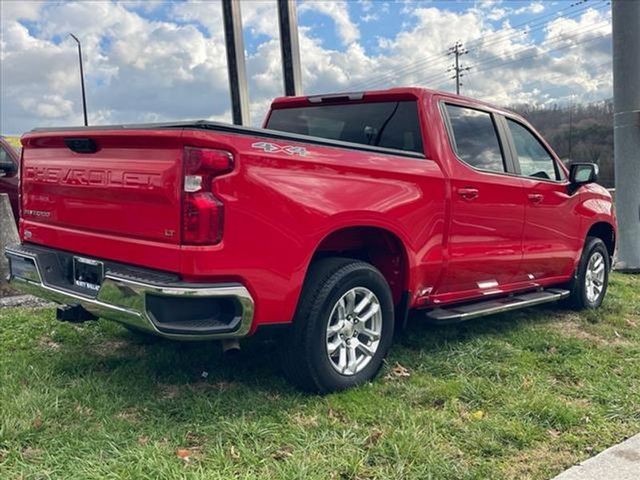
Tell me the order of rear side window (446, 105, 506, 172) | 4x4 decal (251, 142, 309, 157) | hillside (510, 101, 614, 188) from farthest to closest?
1. hillside (510, 101, 614, 188)
2. rear side window (446, 105, 506, 172)
3. 4x4 decal (251, 142, 309, 157)

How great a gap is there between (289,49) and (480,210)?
5.86m

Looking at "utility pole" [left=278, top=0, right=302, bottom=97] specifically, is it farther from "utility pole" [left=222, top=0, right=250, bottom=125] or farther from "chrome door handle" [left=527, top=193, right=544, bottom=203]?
"chrome door handle" [left=527, top=193, right=544, bottom=203]

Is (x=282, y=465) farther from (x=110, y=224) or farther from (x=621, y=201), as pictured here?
(x=621, y=201)

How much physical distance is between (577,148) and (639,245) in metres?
32.4

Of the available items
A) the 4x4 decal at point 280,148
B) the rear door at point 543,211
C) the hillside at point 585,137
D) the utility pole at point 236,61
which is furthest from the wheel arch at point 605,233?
the hillside at point 585,137

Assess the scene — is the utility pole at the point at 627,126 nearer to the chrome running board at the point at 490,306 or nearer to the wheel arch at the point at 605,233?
the wheel arch at the point at 605,233

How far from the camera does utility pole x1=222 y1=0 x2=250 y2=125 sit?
10250mm

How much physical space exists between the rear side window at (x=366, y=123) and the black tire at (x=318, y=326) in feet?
3.94

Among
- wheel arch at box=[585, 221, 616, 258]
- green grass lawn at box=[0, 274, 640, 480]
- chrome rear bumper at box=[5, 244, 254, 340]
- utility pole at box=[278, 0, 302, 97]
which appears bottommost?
green grass lawn at box=[0, 274, 640, 480]

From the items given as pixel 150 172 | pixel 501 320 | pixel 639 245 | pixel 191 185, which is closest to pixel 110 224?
pixel 150 172

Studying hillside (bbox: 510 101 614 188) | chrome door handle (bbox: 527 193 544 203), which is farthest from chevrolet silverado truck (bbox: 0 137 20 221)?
hillside (bbox: 510 101 614 188)

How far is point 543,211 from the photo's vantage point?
17.5ft

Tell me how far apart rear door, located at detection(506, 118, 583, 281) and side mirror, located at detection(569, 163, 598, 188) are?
0.26 feet

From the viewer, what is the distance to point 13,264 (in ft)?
12.8
